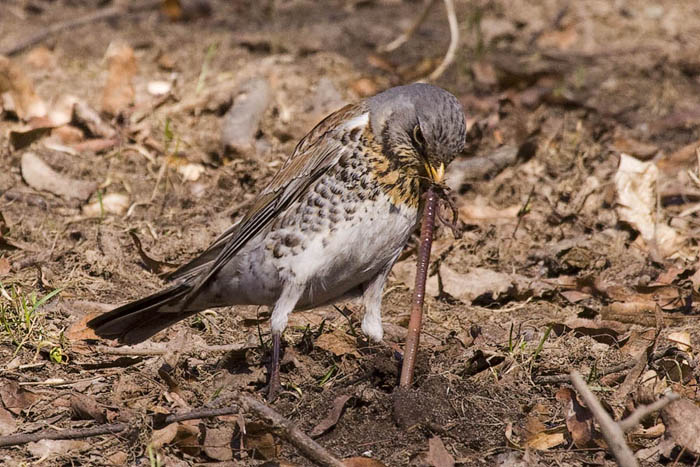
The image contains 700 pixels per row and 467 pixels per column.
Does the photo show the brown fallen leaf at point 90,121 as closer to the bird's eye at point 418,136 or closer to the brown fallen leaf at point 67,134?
the brown fallen leaf at point 67,134

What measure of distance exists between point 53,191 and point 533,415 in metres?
3.36

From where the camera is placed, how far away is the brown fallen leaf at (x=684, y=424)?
3406 mm

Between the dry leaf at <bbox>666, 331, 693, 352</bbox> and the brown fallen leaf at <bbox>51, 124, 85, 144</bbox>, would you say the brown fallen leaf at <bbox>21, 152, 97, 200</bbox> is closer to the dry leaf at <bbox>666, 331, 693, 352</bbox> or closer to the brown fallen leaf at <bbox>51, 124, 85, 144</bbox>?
the brown fallen leaf at <bbox>51, 124, 85, 144</bbox>

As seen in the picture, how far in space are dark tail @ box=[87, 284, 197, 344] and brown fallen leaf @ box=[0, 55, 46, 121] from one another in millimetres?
2481

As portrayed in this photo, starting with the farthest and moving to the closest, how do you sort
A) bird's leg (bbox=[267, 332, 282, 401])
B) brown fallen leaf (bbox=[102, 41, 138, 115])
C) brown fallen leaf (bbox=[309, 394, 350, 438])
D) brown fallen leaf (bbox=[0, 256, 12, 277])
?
brown fallen leaf (bbox=[102, 41, 138, 115]), brown fallen leaf (bbox=[0, 256, 12, 277]), bird's leg (bbox=[267, 332, 282, 401]), brown fallen leaf (bbox=[309, 394, 350, 438])

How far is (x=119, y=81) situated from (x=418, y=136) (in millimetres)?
3352

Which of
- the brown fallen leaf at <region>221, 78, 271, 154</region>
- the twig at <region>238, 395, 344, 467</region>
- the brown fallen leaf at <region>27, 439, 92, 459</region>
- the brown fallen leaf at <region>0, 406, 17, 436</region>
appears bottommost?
the brown fallen leaf at <region>0, 406, 17, 436</region>

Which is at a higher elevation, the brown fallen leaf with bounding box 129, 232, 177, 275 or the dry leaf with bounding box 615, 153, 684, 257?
the dry leaf with bounding box 615, 153, 684, 257

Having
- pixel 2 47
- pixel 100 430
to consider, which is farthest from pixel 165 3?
pixel 100 430

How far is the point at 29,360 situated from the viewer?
4.09 m

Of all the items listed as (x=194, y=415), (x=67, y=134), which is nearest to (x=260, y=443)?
(x=194, y=415)

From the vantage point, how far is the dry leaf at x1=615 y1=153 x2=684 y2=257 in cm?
542

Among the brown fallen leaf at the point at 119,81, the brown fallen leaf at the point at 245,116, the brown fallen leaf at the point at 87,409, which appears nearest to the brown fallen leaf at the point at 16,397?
the brown fallen leaf at the point at 87,409

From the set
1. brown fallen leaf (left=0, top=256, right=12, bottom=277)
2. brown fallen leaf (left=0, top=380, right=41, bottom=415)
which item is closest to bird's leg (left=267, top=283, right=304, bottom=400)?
brown fallen leaf (left=0, top=380, right=41, bottom=415)
